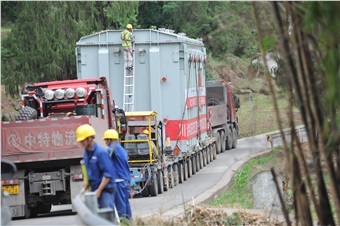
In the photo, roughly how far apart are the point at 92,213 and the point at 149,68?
20.0 meters

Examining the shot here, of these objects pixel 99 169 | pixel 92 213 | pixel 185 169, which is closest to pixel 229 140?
pixel 185 169

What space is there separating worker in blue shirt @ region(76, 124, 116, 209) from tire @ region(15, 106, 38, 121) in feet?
29.9

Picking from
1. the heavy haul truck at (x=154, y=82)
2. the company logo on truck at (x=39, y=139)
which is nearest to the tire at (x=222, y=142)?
the heavy haul truck at (x=154, y=82)

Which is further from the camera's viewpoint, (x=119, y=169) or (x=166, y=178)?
(x=166, y=178)

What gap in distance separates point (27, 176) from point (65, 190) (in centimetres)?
86

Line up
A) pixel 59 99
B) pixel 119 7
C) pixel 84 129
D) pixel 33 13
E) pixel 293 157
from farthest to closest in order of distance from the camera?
pixel 119 7
pixel 33 13
pixel 59 99
pixel 84 129
pixel 293 157

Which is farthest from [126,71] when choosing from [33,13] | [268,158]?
[268,158]

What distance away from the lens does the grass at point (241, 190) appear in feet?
70.1

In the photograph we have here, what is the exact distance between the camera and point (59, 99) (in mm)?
22531

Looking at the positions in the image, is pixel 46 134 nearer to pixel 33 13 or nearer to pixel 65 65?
pixel 33 13

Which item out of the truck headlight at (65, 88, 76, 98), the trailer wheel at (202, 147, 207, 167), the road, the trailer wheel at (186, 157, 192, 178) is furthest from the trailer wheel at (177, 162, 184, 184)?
the truck headlight at (65, 88, 76, 98)

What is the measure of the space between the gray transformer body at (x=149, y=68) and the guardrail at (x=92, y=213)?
19.4 m

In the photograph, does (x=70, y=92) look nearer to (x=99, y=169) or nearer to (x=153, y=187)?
(x=153, y=187)

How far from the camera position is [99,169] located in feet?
40.7
